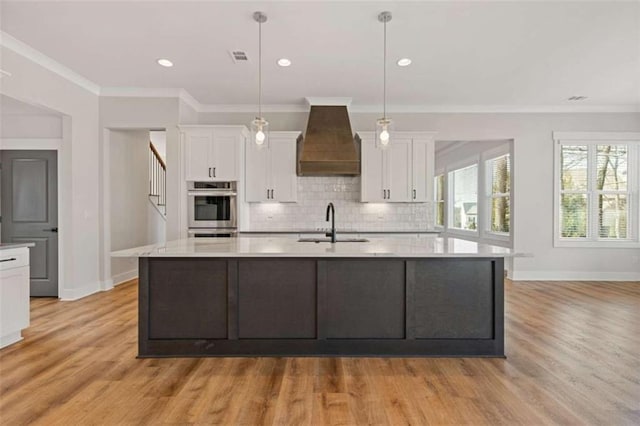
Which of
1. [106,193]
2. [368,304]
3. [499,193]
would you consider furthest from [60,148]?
[499,193]

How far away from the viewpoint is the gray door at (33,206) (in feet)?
15.9

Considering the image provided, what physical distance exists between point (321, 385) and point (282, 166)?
3.94 metres

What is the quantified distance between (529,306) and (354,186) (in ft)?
10.1

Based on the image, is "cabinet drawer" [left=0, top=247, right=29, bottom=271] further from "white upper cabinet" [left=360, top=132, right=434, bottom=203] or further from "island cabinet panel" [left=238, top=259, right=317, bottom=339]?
"white upper cabinet" [left=360, top=132, right=434, bottom=203]

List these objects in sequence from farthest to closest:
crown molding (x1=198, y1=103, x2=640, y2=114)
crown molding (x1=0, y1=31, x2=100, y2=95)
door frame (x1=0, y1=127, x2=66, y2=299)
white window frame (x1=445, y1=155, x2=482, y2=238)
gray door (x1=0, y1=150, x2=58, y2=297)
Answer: white window frame (x1=445, y1=155, x2=482, y2=238)
crown molding (x1=198, y1=103, x2=640, y2=114)
gray door (x1=0, y1=150, x2=58, y2=297)
door frame (x1=0, y1=127, x2=66, y2=299)
crown molding (x1=0, y1=31, x2=100, y2=95)

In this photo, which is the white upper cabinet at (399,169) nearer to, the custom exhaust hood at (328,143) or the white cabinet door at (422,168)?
the white cabinet door at (422,168)

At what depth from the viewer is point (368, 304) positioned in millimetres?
2875

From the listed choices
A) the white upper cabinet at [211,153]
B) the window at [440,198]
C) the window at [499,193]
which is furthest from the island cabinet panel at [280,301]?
the window at [440,198]

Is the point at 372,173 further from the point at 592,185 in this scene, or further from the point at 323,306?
the point at 592,185

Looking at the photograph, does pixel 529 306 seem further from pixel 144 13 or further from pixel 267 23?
pixel 144 13

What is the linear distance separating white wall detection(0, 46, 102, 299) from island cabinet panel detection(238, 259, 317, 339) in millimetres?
3249

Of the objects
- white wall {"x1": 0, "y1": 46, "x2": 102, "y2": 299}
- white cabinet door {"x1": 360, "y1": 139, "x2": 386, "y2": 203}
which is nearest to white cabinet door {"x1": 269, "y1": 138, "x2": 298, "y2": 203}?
white cabinet door {"x1": 360, "y1": 139, "x2": 386, "y2": 203}

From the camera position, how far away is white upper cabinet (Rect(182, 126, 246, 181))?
17.6ft

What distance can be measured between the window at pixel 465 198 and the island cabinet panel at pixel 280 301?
20.9ft
